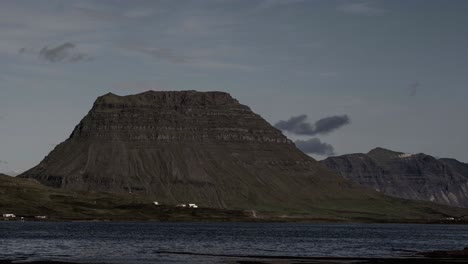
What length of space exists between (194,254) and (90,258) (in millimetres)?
18929

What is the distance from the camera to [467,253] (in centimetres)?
12912

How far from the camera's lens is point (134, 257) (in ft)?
404

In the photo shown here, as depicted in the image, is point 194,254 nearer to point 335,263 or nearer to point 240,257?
point 240,257

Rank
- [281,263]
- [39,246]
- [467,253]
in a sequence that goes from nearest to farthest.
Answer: [281,263] → [467,253] → [39,246]

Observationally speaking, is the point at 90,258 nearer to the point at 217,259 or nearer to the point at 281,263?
the point at 217,259

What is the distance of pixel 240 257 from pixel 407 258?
22765mm

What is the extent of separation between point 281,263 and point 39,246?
56632 mm

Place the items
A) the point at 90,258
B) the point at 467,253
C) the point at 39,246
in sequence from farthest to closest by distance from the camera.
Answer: the point at 39,246 → the point at 467,253 → the point at 90,258

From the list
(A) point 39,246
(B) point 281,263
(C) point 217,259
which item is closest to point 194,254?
(C) point 217,259

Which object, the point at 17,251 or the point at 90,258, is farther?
the point at 17,251

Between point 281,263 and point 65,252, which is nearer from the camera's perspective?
point 281,263

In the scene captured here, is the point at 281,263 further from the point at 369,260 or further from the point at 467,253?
the point at 467,253

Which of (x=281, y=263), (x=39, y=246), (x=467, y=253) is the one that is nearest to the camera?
(x=281, y=263)

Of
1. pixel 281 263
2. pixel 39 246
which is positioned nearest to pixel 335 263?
pixel 281 263
